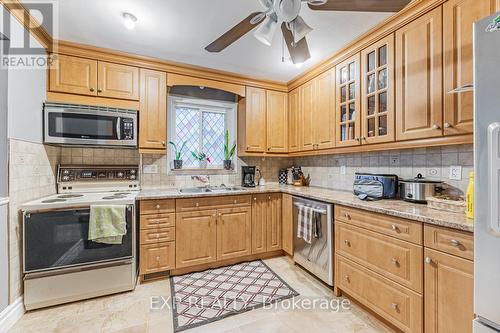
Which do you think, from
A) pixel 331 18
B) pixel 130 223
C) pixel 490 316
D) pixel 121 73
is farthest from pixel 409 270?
pixel 121 73

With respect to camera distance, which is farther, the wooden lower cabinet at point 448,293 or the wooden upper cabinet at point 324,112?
the wooden upper cabinet at point 324,112

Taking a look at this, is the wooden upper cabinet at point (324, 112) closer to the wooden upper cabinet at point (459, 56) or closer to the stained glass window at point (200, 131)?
the wooden upper cabinet at point (459, 56)

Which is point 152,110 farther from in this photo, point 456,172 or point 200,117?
point 456,172

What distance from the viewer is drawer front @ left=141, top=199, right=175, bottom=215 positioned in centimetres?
238

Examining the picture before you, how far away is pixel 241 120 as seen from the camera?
11.2ft

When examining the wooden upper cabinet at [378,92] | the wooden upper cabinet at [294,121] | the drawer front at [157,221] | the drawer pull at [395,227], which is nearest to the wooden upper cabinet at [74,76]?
the drawer front at [157,221]

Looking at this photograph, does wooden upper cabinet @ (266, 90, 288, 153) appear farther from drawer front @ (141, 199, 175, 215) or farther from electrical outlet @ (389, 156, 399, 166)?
drawer front @ (141, 199, 175, 215)

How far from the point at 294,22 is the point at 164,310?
2419mm

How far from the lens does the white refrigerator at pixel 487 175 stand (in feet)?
3.28

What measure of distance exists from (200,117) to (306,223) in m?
2.06

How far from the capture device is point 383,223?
5.57 feet

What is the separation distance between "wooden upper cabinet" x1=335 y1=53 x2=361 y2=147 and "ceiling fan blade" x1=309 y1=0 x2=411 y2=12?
1.00 m

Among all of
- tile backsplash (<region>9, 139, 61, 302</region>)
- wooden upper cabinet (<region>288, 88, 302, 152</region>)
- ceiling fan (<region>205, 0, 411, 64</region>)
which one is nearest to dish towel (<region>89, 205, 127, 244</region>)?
tile backsplash (<region>9, 139, 61, 302</region>)

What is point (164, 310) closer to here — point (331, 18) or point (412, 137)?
point (412, 137)
